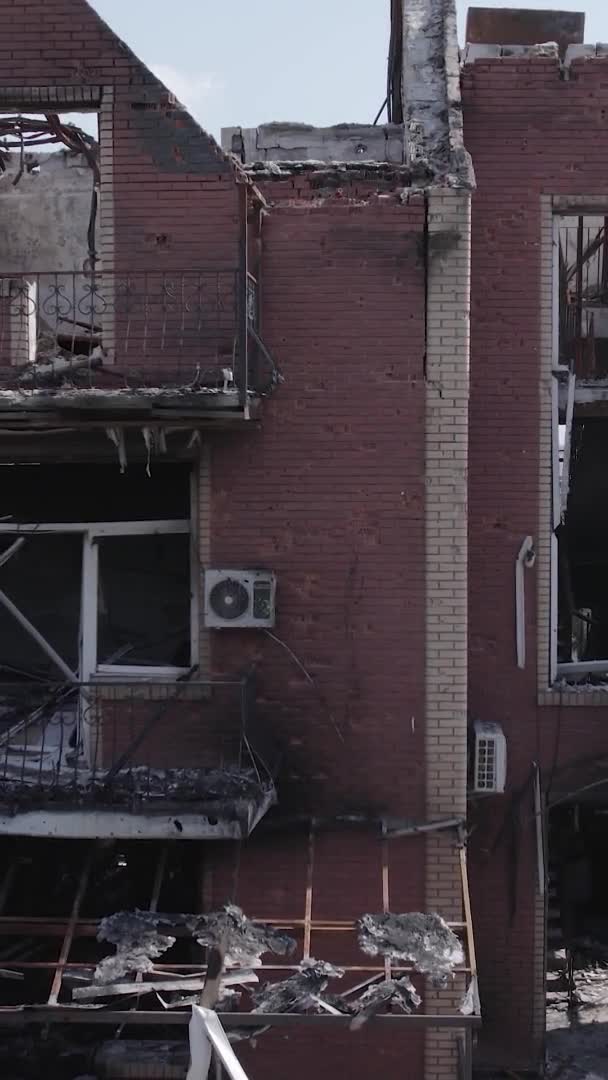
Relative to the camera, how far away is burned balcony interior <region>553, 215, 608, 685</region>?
34.4 feet

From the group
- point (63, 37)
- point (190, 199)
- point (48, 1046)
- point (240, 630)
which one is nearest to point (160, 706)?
point (240, 630)

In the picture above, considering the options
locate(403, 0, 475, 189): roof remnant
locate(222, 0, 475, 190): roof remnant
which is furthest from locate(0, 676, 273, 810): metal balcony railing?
locate(403, 0, 475, 189): roof remnant

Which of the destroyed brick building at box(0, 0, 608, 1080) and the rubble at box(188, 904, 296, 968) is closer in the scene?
the rubble at box(188, 904, 296, 968)

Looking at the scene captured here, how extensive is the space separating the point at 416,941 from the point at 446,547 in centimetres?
293

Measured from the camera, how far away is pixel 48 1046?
371 inches

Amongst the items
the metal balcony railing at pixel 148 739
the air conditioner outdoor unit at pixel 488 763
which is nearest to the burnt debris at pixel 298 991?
the metal balcony railing at pixel 148 739

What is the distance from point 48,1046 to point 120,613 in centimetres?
355

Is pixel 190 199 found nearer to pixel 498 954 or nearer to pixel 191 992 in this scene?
pixel 191 992

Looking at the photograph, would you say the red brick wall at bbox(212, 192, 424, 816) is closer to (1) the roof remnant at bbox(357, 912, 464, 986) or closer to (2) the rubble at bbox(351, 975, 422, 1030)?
(1) the roof remnant at bbox(357, 912, 464, 986)

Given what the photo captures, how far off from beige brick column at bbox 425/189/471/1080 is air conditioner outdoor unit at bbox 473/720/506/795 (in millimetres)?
704

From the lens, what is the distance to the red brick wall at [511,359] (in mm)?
10047

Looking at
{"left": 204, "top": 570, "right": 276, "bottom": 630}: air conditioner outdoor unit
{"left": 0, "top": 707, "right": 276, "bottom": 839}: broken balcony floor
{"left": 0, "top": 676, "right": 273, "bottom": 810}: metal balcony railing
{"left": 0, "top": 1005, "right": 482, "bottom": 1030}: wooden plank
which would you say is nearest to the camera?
{"left": 0, "top": 1005, "right": 482, "bottom": 1030}: wooden plank

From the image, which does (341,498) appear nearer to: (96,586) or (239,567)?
(239,567)

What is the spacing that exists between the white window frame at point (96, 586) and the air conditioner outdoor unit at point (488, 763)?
2506 mm
